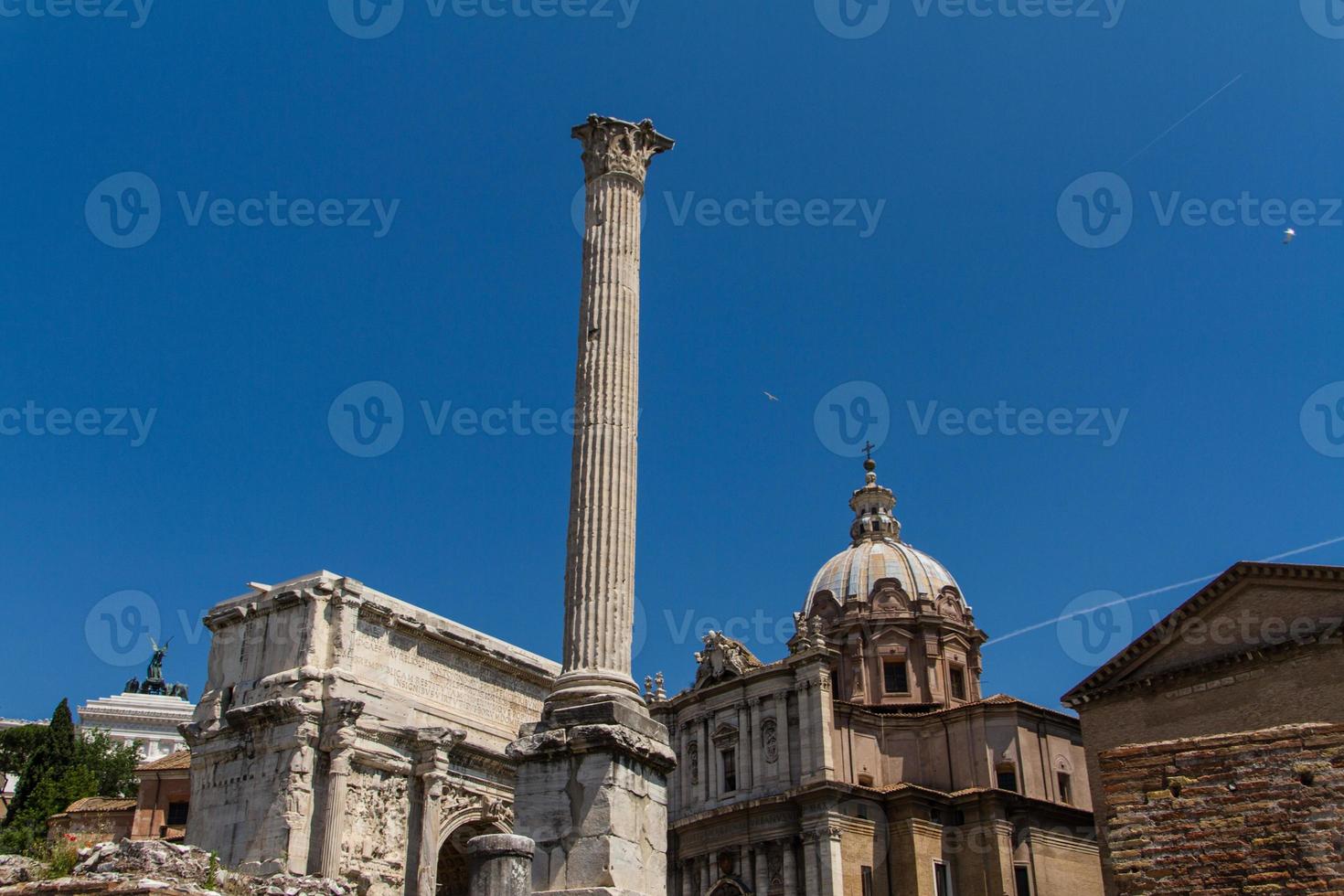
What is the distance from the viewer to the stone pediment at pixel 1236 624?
3416 cm

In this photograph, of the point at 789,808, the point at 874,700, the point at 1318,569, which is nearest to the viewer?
the point at 1318,569

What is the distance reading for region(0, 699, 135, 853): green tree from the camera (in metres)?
49.4

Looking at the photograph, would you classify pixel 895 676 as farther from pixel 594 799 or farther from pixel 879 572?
pixel 594 799

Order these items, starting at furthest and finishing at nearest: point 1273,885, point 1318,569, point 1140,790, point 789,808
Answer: point 789,808, point 1318,569, point 1140,790, point 1273,885

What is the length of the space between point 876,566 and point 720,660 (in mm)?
10277

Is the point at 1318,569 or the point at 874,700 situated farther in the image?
the point at 874,700

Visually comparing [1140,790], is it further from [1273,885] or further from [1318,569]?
[1318,569]

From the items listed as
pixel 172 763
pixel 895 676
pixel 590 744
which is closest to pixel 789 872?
pixel 895 676

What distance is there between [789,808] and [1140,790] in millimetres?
36825

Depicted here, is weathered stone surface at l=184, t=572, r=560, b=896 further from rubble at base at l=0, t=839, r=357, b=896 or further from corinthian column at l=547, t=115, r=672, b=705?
corinthian column at l=547, t=115, r=672, b=705

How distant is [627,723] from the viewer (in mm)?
14414

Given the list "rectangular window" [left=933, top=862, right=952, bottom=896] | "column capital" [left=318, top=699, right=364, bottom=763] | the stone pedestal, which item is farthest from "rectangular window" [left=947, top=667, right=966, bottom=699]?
the stone pedestal

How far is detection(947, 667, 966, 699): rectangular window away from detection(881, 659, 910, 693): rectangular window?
199 centimetres

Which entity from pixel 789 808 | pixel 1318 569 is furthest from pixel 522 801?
pixel 789 808
